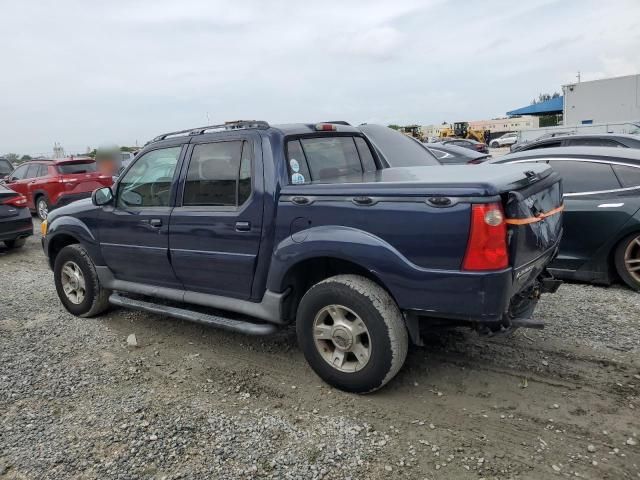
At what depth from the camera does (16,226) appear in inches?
366

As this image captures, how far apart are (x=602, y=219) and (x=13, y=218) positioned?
930 cm

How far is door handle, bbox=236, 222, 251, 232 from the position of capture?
3.78 meters

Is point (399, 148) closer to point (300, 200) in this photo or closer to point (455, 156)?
point (300, 200)

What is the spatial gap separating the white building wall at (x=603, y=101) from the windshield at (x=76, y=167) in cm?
2687

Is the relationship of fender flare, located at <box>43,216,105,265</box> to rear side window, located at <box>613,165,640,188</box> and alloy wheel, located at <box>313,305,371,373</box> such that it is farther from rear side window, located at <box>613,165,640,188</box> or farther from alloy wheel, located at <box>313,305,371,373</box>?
rear side window, located at <box>613,165,640,188</box>

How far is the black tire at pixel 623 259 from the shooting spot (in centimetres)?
524

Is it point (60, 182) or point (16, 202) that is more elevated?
point (60, 182)

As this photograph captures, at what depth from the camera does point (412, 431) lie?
3094 millimetres

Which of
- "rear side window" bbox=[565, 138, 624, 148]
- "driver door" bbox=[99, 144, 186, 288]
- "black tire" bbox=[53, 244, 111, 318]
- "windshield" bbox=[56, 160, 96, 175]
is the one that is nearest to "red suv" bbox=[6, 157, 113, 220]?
"windshield" bbox=[56, 160, 96, 175]

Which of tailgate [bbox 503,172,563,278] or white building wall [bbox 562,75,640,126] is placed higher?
white building wall [bbox 562,75,640,126]

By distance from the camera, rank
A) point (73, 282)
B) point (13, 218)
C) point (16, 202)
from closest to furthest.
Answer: point (73, 282)
point (13, 218)
point (16, 202)

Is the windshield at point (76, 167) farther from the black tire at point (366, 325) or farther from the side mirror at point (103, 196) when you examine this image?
the black tire at point (366, 325)

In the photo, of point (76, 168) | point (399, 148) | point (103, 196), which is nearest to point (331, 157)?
point (103, 196)

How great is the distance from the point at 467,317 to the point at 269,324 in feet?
5.13
